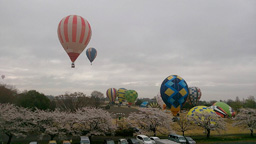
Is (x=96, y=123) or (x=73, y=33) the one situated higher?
(x=73, y=33)

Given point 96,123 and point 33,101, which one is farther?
point 33,101

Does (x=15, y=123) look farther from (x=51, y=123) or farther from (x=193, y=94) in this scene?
(x=193, y=94)

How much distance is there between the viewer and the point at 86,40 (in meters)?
29.1

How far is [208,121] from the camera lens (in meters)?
27.8

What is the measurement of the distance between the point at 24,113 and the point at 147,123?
1761 cm

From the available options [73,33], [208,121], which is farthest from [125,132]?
[73,33]

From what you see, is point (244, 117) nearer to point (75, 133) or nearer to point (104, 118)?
point (104, 118)

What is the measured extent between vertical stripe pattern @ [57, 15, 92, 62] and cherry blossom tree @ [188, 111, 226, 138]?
20690 millimetres

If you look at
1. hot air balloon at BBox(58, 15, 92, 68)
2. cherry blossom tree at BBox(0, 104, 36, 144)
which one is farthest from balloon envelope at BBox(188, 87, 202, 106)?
cherry blossom tree at BBox(0, 104, 36, 144)

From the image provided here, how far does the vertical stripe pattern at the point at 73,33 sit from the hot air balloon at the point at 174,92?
1721 centimetres

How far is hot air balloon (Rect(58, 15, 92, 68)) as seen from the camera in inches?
1068

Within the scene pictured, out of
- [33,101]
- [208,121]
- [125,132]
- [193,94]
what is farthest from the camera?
[193,94]

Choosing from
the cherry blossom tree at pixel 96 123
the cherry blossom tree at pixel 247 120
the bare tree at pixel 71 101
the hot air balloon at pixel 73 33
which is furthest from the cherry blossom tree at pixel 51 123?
the cherry blossom tree at pixel 247 120

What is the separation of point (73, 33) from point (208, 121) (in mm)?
24014
